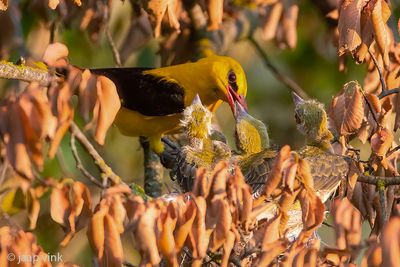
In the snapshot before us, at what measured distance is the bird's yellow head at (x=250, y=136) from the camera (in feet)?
17.0

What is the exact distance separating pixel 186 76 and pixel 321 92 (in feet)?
7.66

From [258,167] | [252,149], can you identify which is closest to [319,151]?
[258,167]

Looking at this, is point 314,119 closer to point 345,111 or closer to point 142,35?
point 345,111

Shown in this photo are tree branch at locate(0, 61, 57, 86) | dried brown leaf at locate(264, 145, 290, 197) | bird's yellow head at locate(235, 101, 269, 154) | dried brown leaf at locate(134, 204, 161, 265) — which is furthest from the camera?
bird's yellow head at locate(235, 101, 269, 154)

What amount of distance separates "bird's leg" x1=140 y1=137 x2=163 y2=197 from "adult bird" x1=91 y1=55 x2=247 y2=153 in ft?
0.49

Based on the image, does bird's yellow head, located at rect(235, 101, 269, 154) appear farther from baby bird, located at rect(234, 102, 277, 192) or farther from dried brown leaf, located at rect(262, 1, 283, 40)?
dried brown leaf, located at rect(262, 1, 283, 40)

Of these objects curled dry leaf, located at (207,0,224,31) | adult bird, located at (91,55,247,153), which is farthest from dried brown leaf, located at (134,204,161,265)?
adult bird, located at (91,55,247,153)

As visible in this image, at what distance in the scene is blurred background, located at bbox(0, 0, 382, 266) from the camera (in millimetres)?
7188

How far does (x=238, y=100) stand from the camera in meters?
6.45

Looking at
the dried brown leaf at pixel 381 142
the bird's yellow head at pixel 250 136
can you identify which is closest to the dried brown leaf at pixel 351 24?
the dried brown leaf at pixel 381 142

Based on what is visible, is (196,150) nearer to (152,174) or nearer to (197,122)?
(197,122)

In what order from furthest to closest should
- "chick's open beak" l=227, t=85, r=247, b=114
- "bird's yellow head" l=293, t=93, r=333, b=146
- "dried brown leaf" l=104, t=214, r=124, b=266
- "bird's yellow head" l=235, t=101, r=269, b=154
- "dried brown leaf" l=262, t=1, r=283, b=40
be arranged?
"chick's open beak" l=227, t=85, r=247, b=114
"dried brown leaf" l=262, t=1, r=283, b=40
"bird's yellow head" l=235, t=101, r=269, b=154
"bird's yellow head" l=293, t=93, r=333, b=146
"dried brown leaf" l=104, t=214, r=124, b=266

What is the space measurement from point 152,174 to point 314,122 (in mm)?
1424

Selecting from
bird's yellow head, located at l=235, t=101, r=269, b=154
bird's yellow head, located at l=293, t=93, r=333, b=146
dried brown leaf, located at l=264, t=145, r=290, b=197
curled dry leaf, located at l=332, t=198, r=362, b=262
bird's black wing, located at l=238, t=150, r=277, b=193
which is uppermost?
dried brown leaf, located at l=264, t=145, r=290, b=197
